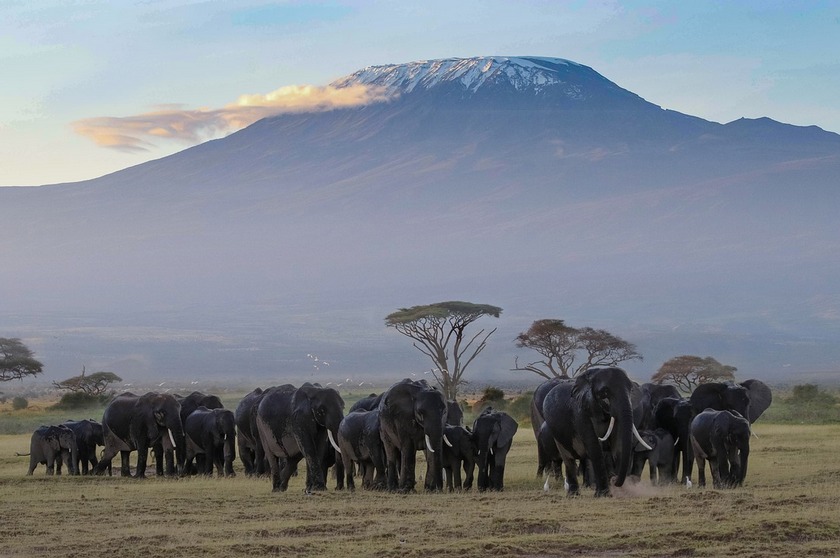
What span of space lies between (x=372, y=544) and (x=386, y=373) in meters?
181

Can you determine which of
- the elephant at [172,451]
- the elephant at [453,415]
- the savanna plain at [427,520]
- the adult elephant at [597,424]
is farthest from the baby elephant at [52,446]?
the adult elephant at [597,424]

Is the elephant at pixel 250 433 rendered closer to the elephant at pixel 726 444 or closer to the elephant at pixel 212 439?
the elephant at pixel 212 439

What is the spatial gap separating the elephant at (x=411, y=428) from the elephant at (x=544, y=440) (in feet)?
6.08

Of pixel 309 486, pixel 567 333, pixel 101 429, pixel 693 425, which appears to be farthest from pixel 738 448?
pixel 567 333

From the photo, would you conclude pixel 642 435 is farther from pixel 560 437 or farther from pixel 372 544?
pixel 372 544

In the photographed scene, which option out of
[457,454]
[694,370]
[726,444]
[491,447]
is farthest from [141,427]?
[694,370]

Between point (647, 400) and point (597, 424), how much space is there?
17.3ft

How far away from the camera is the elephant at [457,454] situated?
26469mm

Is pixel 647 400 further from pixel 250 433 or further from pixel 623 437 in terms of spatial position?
pixel 250 433

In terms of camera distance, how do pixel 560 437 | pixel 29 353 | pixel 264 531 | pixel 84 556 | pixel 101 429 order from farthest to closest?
pixel 29 353
pixel 101 429
pixel 560 437
pixel 264 531
pixel 84 556

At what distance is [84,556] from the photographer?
17281 mm

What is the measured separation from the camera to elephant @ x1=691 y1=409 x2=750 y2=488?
78.6ft

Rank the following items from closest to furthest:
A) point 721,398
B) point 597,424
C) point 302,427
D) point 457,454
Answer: point 597,424
point 302,427
point 457,454
point 721,398

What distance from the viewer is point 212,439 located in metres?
32.2
